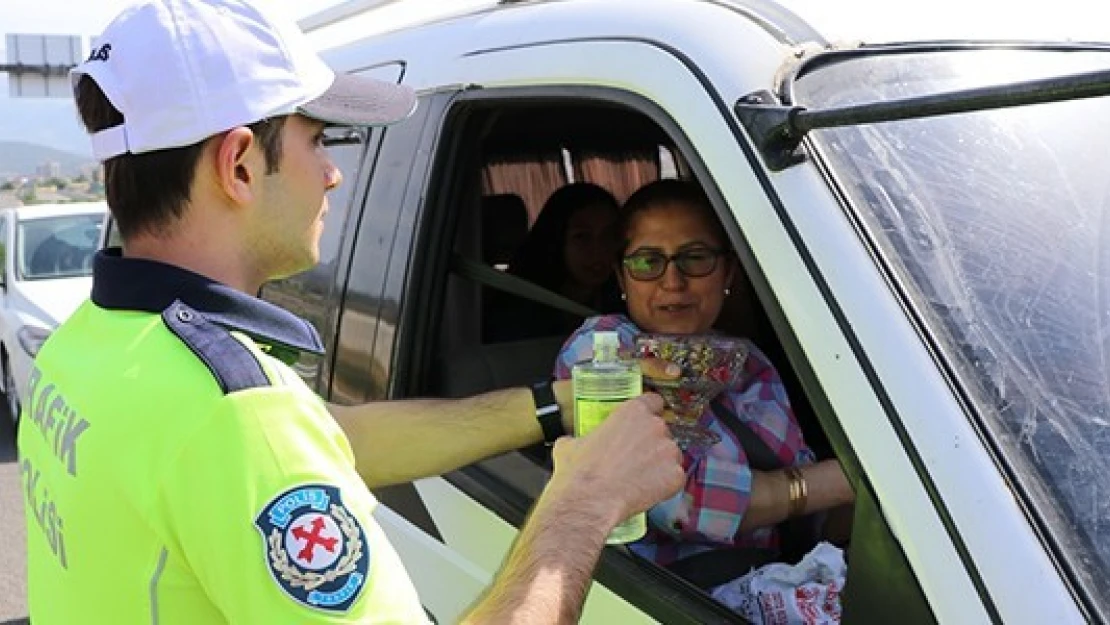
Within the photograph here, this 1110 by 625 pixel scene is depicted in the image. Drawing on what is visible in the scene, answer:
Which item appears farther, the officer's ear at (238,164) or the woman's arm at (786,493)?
the woman's arm at (786,493)

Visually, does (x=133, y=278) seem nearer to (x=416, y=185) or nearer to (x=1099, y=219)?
(x=416, y=185)

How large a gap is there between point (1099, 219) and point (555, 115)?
5.86 ft

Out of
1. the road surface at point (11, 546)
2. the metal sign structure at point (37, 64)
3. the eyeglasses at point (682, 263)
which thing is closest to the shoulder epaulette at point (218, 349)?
the eyeglasses at point (682, 263)

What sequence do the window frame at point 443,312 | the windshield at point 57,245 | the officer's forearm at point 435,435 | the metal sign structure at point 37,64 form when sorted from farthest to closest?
1. the metal sign structure at point 37,64
2. the windshield at point 57,245
3. the officer's forearm at point 435,435
4. the window frame at point 443,312

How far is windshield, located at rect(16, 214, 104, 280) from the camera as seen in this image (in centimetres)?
826

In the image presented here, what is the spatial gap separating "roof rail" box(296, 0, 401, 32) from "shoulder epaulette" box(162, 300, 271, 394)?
2.21 m

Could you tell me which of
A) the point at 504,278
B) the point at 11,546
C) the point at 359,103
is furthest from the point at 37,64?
the point at 359,103

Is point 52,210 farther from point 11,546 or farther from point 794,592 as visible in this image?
point 794,592

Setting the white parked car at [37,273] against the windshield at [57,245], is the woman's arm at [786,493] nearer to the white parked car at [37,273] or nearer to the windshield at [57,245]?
the white parked car at [37,273]

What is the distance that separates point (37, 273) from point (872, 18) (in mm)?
7691

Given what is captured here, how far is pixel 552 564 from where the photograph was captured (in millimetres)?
1378

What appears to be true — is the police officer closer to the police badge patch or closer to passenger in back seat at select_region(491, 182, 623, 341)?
the police badge patch

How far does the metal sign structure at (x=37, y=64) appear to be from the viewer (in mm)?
18938

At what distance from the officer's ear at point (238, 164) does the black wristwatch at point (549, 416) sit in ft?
2.97
